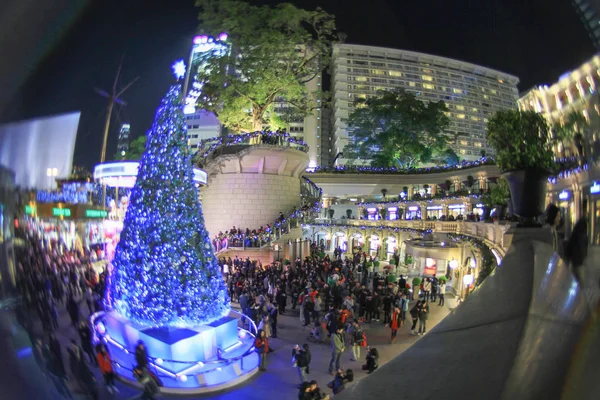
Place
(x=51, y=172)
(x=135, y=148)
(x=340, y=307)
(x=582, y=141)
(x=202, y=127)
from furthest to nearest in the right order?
(x=202, y=127), (x=340, y=307), (x=135, y=148), (x=51, y=172), (x=582, y=141)

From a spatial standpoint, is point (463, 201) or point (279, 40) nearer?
point (463, 201)

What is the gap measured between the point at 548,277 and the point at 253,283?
2.68 m

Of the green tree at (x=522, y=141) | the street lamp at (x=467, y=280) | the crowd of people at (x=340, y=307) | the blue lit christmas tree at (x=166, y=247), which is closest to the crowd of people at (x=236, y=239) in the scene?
the crowd of people at (x=340, y=307)

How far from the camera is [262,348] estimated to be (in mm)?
1542

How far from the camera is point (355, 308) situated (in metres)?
1.70

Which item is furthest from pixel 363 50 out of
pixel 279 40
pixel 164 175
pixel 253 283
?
pixel 253 283

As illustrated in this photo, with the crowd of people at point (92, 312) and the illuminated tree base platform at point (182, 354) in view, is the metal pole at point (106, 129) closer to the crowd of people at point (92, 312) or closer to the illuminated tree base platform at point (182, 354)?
the crowd of people at point (92, 312)

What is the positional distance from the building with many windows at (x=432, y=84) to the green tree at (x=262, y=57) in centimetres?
13

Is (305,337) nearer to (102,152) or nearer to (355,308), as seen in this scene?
(355,308)

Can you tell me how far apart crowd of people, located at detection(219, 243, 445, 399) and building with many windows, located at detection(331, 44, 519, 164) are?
1.87 feet

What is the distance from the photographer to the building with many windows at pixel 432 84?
4.28 ft

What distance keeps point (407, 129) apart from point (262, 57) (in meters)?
1.00

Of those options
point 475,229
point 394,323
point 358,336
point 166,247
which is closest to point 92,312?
point 166,247

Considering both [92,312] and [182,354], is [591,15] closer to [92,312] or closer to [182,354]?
[182,354]
